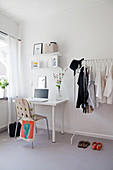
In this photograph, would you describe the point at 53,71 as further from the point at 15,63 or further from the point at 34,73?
the point at 15,63

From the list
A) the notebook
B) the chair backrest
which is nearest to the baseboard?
the notebook

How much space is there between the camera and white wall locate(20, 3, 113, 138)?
3.09 metres

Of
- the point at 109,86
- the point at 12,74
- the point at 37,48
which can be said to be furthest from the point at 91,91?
the point at 12,74

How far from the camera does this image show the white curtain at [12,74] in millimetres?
3641

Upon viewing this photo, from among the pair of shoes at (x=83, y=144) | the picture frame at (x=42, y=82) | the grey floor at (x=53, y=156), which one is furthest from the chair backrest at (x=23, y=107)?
the pair of shoes at (x=83, y=144)

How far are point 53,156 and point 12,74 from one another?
216cm

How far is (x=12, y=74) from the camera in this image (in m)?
3.70

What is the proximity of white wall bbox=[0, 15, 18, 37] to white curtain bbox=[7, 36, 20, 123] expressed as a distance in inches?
6.7

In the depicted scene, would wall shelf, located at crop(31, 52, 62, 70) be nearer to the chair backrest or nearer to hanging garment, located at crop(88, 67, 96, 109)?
hanging garment, located at crop(88, 67, 96, 109)

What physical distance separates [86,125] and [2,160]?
1.79 metres

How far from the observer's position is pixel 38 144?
2.87 metres

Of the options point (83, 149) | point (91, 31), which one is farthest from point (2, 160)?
point (91, 31)

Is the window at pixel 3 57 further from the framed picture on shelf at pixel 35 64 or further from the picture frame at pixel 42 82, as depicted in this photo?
the picture frame at pixel 42 82

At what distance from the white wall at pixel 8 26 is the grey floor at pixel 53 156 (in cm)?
250
